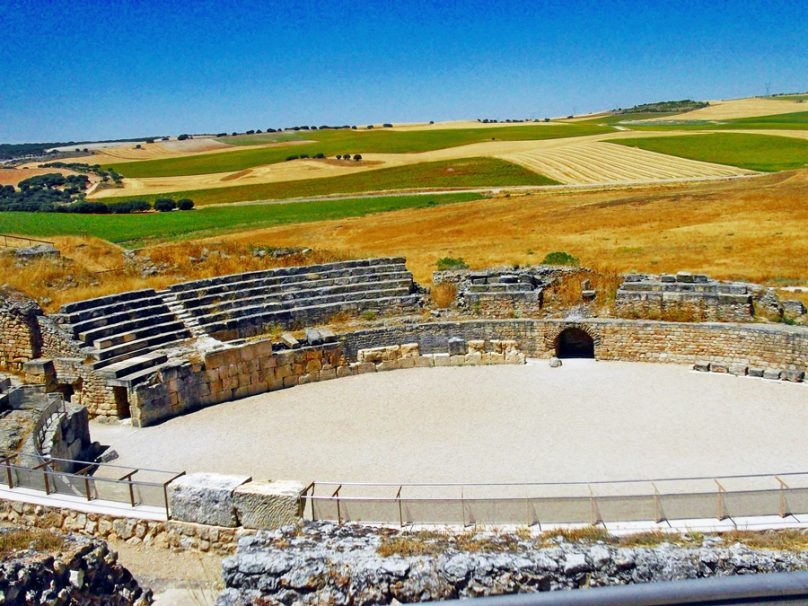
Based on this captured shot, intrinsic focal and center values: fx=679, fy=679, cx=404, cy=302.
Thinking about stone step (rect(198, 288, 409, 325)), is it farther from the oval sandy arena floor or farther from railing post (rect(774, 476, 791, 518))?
railing post (rect(774, 476, 791, 518))

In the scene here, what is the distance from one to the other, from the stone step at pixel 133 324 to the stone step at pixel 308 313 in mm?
1589

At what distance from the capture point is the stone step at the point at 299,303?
2341 cm

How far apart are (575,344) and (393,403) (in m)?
8.70

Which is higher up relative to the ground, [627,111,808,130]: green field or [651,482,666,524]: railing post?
[627,111,808,130]: green field

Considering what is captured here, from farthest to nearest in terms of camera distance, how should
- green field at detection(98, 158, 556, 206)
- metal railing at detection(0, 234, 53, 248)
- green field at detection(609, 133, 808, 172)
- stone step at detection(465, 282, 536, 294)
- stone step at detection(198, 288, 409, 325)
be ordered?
green field at detection(98, 158, 556, 206)
green field at detection(609, 133, 808, 172)
metal railing at detection(0, 234, 53, 248)
stone step at detection(465, 282, 536, 294)
stone step at detection(198, 288, 409, 325)

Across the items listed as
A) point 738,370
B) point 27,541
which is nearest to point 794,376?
point 738,370

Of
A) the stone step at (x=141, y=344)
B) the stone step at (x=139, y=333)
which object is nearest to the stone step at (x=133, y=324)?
the stone step at (x=139, y=333)

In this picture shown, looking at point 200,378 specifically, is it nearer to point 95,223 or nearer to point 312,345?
point 312,345

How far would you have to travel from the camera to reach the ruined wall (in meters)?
20.1

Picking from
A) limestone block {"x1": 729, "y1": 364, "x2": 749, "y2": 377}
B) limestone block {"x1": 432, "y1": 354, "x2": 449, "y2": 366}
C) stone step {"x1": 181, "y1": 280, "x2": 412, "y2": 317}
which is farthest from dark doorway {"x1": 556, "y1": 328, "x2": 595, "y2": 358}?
stone step {"x1": 181, "y1": 280, "x2": 412, "y2": 317}

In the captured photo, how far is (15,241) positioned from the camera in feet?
106

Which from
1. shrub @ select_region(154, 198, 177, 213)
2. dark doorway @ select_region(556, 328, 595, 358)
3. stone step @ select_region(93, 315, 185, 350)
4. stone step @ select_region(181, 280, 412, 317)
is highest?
shrub @ select_region(154, 198, 177, 213)

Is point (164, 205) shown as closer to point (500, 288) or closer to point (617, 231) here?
point (617, 231)

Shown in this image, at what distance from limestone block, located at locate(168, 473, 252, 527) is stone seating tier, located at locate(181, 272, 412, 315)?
512 inches
